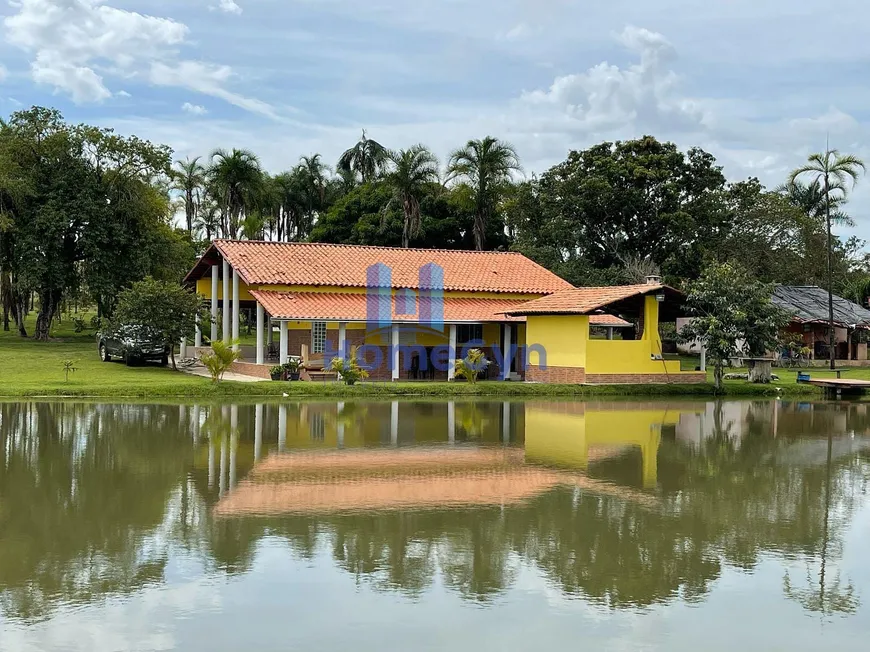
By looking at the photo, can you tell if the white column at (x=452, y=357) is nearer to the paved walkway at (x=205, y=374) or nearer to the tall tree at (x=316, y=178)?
the paved walkway at (x=205, y=374)

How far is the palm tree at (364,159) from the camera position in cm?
5241

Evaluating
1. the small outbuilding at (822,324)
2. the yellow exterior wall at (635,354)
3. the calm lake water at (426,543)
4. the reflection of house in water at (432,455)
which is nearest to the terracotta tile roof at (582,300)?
the yellow exterior wall at (635,354)

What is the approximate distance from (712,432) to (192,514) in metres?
10.9

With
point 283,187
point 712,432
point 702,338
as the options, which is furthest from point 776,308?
point 283,187

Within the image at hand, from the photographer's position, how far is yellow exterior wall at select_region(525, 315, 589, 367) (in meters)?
25.6

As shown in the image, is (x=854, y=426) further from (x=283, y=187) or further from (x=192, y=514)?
(x=283, y=187)

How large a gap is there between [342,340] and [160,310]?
551 cm

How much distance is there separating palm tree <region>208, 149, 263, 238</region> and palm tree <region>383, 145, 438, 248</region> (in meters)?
7.05

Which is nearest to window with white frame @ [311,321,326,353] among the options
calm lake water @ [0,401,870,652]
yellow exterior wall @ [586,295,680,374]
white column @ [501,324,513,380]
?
white column @ [501,324,513,380]

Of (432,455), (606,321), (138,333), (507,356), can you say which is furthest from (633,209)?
(432,455)

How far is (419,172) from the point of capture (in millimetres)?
42500

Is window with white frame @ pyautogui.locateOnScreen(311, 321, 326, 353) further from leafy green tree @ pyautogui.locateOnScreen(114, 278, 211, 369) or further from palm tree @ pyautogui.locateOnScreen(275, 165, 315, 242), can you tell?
palm tree @ pyautogui.locateOnScreen(275, 165, 315, 242)

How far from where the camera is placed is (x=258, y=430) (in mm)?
15672

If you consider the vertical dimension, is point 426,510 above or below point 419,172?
below
